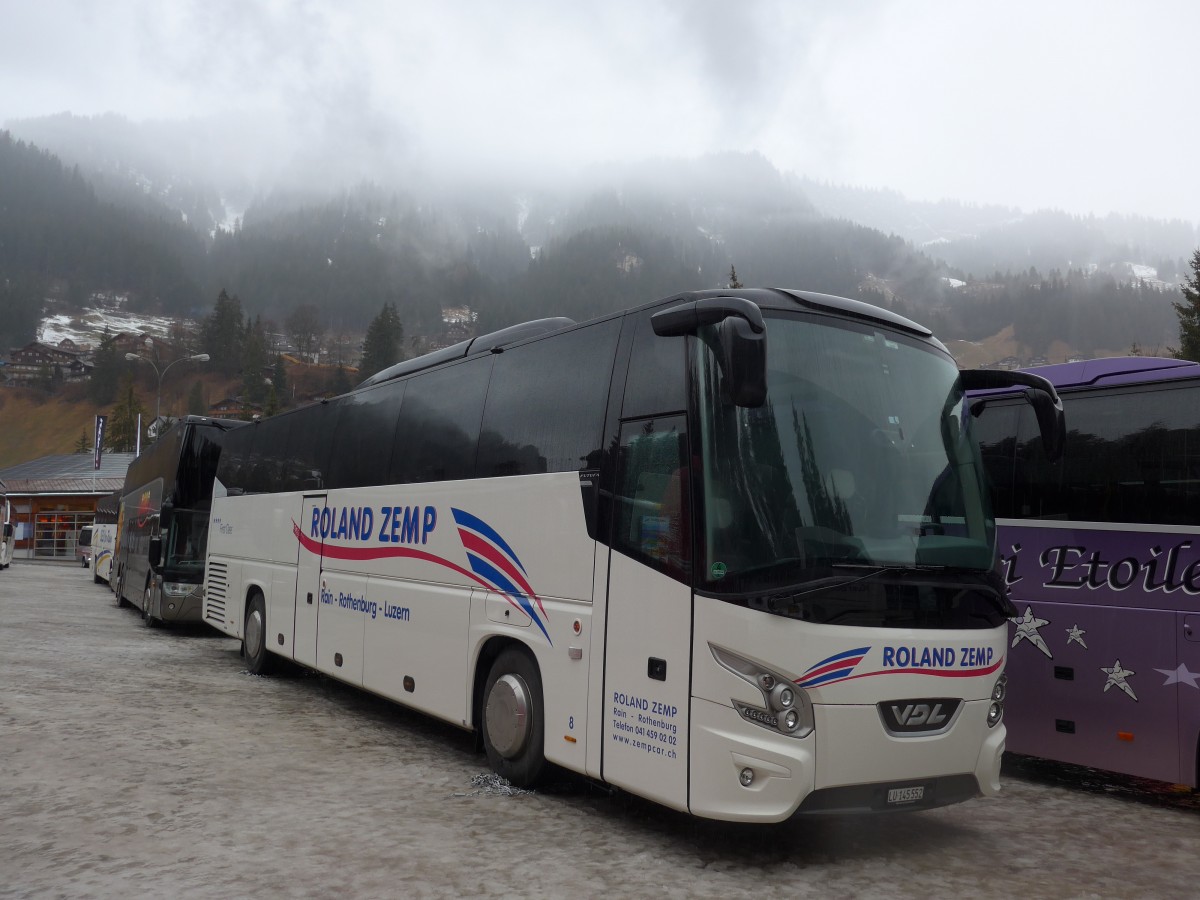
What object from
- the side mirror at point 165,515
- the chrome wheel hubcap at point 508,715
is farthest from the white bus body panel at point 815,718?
the side mirror at point 165,515

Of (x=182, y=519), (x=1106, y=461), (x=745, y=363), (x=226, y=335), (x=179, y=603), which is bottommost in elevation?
(x=179, y=603)

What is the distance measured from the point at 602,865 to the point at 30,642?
14.2 m

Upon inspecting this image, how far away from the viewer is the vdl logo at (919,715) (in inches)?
204

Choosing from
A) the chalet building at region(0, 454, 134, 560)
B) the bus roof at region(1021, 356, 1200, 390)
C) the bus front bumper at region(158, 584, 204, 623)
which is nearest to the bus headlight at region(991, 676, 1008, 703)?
the bus roof at region(1021, 356, 1200, 390)

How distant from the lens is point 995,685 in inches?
226

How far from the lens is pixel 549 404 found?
23.2 ft

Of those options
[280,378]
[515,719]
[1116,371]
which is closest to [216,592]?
[515,719]

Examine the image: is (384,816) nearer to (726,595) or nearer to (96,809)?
(96,809)

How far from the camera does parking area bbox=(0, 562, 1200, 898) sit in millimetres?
5066

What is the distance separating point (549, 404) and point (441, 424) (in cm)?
192

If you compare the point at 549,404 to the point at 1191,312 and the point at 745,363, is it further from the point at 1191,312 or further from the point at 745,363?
the point at 1191,312

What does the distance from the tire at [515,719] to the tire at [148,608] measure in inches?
586

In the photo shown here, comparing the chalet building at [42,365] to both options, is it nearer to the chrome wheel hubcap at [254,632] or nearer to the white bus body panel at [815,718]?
the chrome wheel hubcap at [254,632]

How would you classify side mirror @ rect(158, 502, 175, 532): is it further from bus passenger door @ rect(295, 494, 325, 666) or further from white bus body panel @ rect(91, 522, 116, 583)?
white bus body panel @ rect(91, 522, 116, 583)
